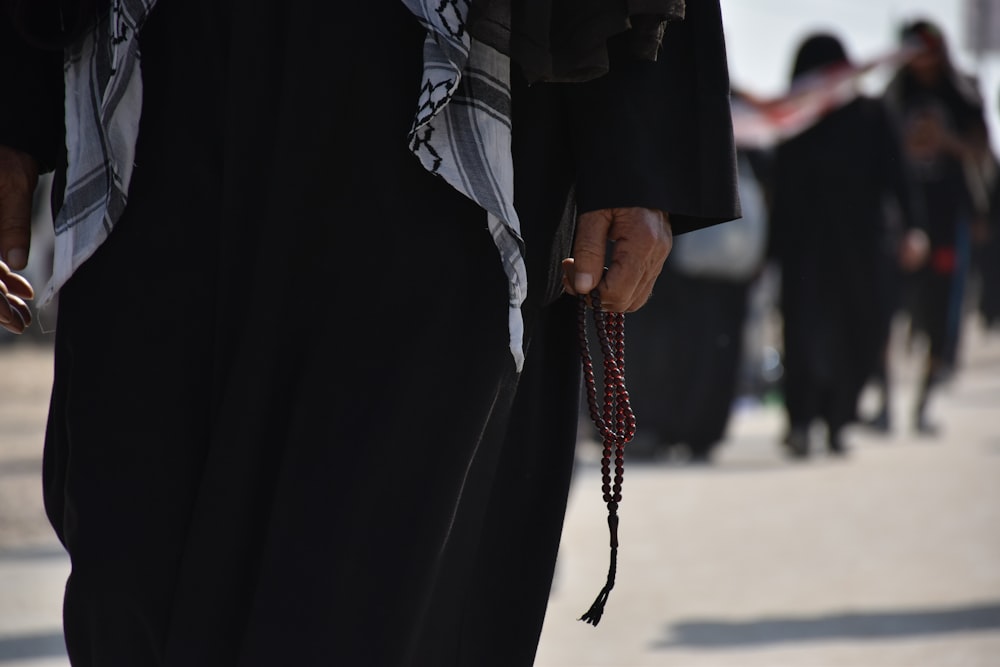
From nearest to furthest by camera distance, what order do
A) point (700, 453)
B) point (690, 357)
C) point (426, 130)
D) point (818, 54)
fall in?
Result: point (426, 130)
point (690, 357)
point (700, 453)
point (818, 54)

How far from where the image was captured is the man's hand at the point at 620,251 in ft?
6.14

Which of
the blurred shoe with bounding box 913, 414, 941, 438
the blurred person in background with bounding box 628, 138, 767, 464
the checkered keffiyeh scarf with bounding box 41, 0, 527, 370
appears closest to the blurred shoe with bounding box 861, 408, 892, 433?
the blurred shoe with bounding box 913, 414, 941, 438

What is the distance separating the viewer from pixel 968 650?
3.81 metres

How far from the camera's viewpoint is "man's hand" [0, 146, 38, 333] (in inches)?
76.1

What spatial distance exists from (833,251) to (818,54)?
1.10m

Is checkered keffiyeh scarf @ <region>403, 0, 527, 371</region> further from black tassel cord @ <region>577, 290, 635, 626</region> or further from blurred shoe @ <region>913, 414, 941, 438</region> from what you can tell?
blurred shoe @ <region>913, 414, 941, 438</region>

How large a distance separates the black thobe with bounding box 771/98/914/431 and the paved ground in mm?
442

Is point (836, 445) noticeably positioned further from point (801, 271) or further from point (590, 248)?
point (590, 248)

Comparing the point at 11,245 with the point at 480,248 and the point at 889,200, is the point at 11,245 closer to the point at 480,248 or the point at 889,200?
the point at 480,248

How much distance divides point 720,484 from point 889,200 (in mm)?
2076

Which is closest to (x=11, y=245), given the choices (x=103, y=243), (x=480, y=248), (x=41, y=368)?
(x=103, y=243)

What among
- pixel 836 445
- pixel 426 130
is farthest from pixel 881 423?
pixel 426 130

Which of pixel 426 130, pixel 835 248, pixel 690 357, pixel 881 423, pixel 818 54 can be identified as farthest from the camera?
pixel 881 423

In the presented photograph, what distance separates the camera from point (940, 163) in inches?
368
